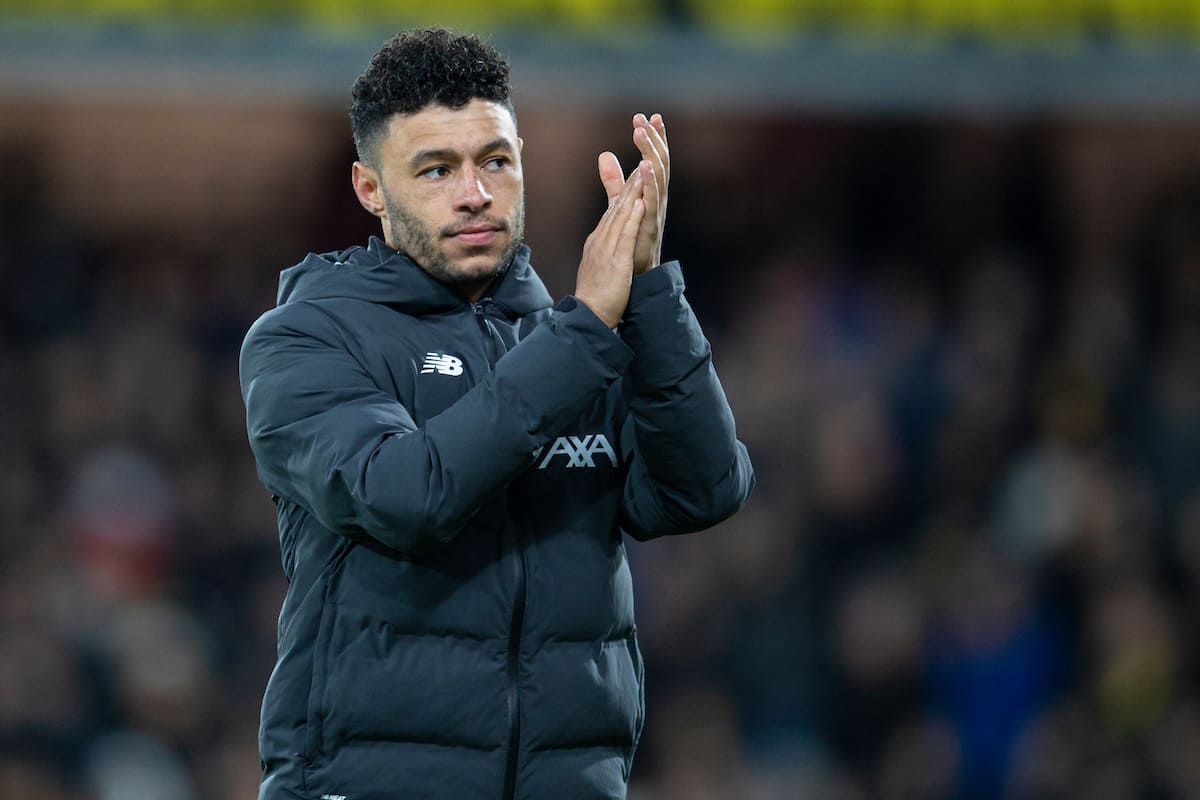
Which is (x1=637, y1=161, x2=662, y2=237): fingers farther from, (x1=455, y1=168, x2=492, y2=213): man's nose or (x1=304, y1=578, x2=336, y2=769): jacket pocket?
(x1=304, y1=578, x2=336, y2=769): jacket pocket

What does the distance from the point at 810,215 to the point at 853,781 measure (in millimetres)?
2845

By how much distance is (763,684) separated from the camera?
21.4 feet

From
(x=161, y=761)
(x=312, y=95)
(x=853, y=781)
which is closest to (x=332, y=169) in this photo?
(x=312, y=95)

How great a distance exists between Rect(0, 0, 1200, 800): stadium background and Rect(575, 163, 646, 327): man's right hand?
3824 millimetres

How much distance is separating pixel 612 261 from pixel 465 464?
35 cm

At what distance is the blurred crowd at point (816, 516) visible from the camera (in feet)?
20.5

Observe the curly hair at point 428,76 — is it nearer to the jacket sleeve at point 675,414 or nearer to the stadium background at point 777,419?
the jacket sleeve at point 675,414

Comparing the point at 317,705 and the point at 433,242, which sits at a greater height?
the point at 433,242

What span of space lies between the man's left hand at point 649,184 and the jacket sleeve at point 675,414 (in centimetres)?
3

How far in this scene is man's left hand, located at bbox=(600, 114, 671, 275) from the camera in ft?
7.97

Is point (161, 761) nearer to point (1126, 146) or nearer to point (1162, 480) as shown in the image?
point (1162, 480)

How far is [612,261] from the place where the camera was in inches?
94.3

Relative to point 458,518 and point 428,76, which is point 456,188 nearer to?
point 428,76

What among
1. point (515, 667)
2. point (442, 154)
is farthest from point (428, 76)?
point (515, 667)
